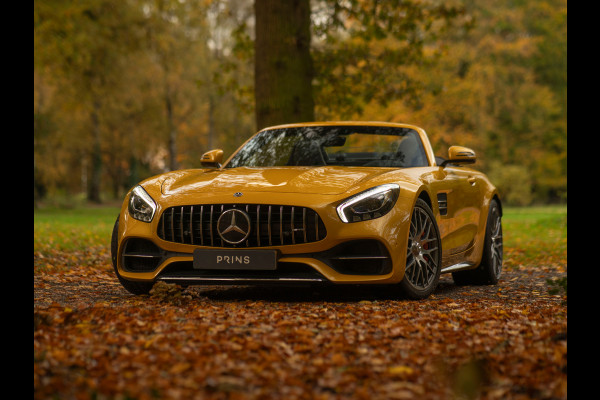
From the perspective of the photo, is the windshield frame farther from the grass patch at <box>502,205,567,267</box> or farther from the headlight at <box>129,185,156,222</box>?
the grass patch at <box>502,205,567,267</box>

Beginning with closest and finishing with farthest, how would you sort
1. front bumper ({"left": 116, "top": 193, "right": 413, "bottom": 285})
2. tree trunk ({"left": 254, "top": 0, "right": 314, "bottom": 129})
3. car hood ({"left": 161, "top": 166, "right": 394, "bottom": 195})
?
front bumper ({"left": 116, "top": 193, "right": 413, "bottom": 285}), car hood ({"left": 161, "top": 166, "right": 394, "bottom": 195}), tree trunk ({"left": 254, "top": 0, "right": 314, "bottom": 129})

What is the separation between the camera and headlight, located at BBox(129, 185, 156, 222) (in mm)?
6656

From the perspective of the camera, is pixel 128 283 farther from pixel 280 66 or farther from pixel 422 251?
pixel 280 66

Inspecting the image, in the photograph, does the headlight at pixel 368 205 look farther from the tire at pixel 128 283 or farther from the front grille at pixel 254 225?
the tire at pixel 128 283

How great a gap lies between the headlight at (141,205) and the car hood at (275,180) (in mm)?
156

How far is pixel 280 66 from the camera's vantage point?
12500 mm

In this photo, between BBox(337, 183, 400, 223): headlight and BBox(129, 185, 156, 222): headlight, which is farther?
BBox(129, 185, 156, 222): headlight

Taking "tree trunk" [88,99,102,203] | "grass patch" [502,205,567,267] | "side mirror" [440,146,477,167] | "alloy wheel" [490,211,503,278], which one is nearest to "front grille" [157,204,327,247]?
"side mirror" [440,146,477,167]

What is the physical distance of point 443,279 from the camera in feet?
32.8

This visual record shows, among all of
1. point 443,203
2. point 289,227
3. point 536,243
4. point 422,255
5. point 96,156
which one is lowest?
point 536,243

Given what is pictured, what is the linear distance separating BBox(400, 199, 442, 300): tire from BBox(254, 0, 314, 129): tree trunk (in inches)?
224

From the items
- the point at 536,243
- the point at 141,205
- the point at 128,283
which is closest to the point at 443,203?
the point at 141,205

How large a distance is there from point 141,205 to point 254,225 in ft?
3.56
